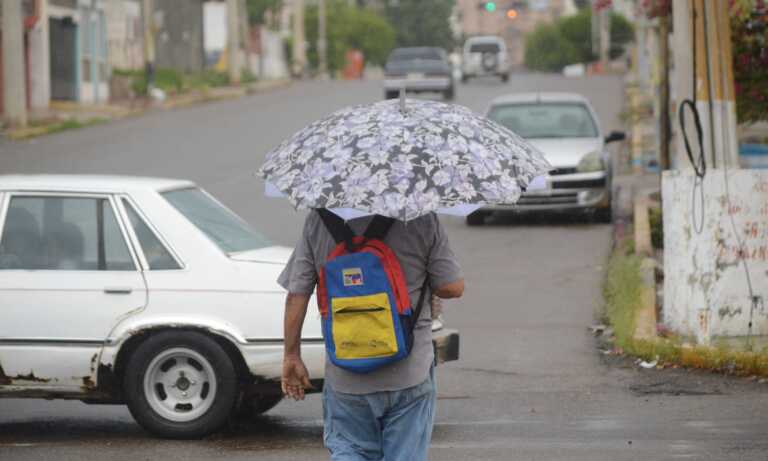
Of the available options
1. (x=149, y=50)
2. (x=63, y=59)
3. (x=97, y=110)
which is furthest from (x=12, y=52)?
(x=63, y=59)

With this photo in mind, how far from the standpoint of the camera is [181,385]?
28.7 ft

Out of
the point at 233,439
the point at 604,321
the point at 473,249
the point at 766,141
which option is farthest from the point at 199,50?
the point at 233,439

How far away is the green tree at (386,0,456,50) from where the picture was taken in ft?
401

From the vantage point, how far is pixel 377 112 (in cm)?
547

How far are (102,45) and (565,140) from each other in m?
31.8

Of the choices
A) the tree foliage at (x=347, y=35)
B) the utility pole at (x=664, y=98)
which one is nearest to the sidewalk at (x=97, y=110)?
the utility pole at (x=664, y=98)

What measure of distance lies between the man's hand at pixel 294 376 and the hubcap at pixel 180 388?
3197 mm

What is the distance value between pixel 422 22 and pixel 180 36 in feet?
204

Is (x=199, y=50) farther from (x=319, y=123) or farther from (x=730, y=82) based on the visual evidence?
(x=319, y=123)

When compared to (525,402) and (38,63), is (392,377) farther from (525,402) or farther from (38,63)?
(38,63)

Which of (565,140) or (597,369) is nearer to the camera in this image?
(597,369)

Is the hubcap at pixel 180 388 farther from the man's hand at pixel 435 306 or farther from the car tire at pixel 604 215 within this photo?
the car tire at pixel 604 215

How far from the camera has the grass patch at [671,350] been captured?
10.9 metres

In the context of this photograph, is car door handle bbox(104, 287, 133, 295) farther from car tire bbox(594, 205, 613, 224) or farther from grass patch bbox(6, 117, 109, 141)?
grass patch bbox(6, 117, 109, 141)
